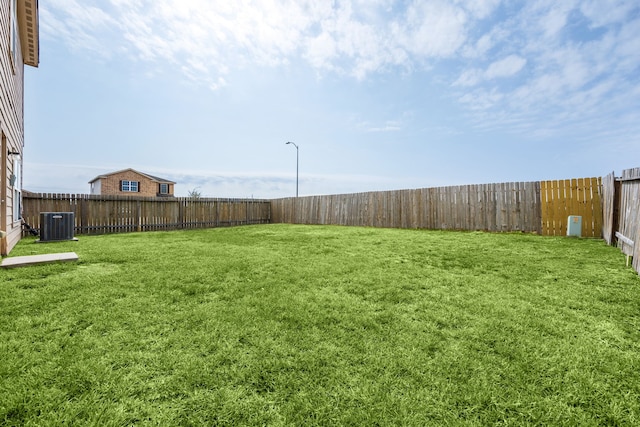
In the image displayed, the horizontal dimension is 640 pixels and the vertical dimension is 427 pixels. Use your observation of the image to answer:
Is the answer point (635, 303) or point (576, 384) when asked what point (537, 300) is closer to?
point (635, 303)

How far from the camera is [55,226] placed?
806 centimetres

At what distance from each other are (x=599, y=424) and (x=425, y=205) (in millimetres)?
11233

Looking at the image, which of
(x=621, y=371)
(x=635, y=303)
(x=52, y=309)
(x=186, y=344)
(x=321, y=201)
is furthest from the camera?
(x=321, y=201)

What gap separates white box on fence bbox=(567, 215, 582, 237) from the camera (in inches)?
317

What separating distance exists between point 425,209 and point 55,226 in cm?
1263

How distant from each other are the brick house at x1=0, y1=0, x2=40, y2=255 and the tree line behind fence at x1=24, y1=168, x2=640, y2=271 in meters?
3.57

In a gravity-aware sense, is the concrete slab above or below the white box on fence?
below

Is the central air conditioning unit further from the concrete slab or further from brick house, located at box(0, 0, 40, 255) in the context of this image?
the concrete slab

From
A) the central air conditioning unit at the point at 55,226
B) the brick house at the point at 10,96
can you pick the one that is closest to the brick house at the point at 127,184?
the brick house at the point at 10,96

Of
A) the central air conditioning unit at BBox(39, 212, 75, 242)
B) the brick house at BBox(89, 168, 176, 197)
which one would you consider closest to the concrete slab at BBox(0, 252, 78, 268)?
the central air conditioning unit at BBox(39, 212, 75, 242)

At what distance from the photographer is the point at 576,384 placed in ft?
6.01

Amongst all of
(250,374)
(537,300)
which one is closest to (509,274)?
(537,300)

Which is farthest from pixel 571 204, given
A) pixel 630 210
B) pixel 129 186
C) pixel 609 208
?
pixel 129 186

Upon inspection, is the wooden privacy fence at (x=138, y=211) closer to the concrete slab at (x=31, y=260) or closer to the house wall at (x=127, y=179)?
the concrete slab at (x=31, y=260)
